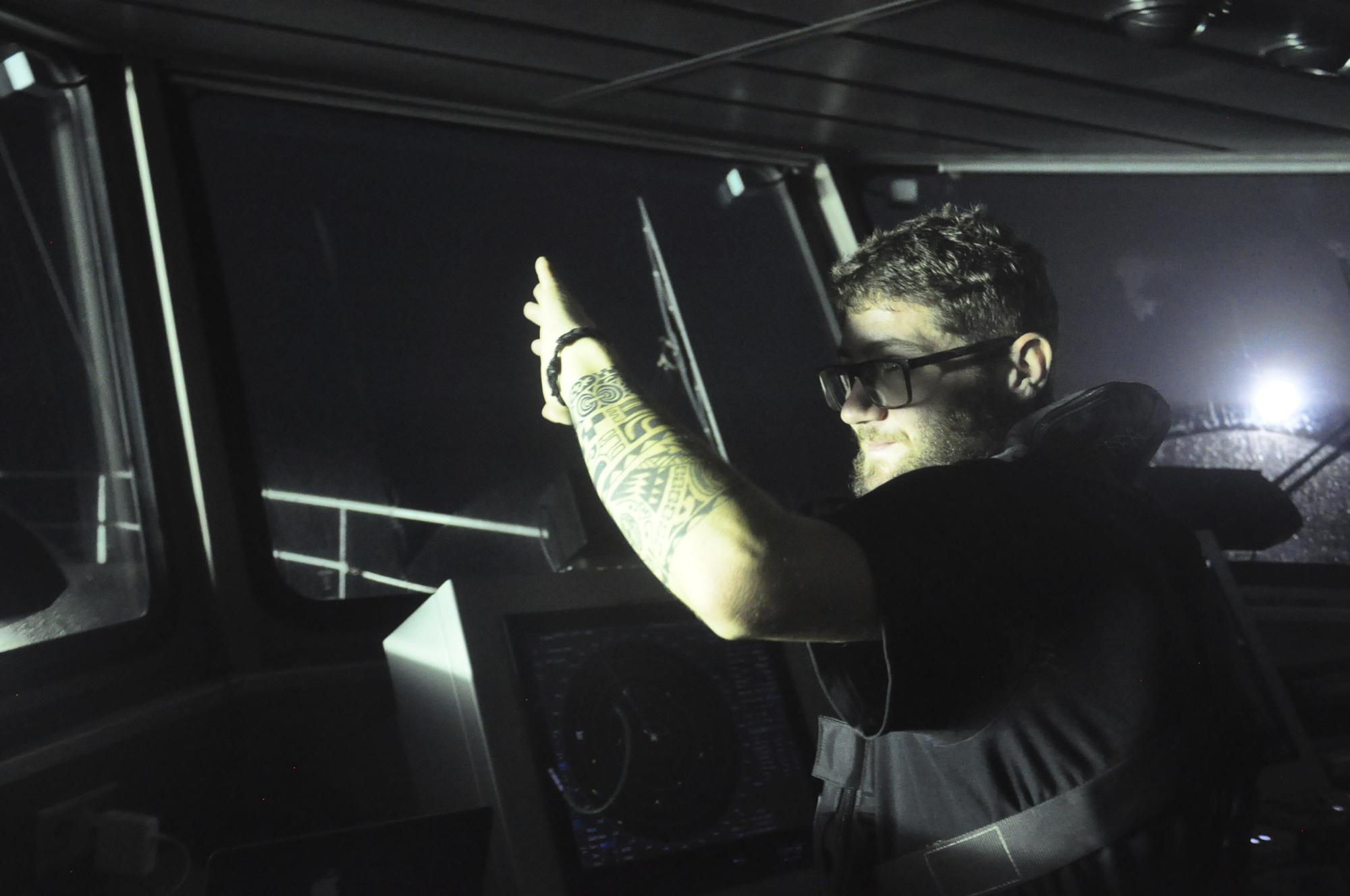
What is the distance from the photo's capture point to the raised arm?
93cm

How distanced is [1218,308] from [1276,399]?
0.97 ft

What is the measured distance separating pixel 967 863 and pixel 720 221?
2179 mm

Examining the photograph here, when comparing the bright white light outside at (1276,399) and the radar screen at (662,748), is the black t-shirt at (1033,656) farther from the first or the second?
the bright white light outside at (1276,399)

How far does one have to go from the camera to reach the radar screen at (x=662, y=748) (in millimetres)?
1534

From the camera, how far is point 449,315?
261 centimetres

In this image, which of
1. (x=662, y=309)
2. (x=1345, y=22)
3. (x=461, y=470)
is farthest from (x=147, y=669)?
(x=1345, y=22)

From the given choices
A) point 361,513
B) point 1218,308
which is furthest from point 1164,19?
point 361,513

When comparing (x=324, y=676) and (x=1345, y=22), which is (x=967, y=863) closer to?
(x=324, y=676)

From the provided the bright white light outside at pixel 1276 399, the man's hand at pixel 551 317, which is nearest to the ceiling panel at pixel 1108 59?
the bright white light outside at pixel 1276 399

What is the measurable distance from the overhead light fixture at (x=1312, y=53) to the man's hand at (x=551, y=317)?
1979 mm

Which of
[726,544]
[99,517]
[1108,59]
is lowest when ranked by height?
[726,544]


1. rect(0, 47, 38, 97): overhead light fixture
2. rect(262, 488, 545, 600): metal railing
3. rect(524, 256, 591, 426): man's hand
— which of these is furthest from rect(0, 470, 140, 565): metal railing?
rect(524, 256, 591, 426): man's hand

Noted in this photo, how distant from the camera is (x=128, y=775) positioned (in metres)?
1.62

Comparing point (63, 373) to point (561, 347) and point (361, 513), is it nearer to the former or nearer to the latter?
point (361, 513)
